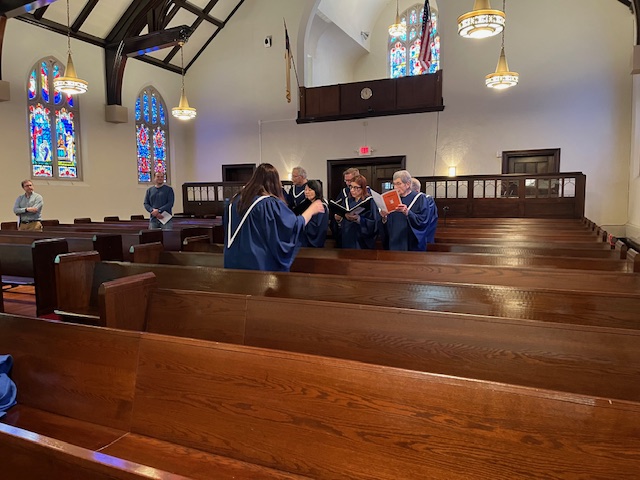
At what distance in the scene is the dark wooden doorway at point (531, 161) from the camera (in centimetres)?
1014

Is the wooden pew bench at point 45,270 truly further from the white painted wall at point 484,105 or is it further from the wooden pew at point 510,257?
the white painted wall at point 484,105

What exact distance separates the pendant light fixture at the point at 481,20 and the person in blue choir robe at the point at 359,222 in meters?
2.73

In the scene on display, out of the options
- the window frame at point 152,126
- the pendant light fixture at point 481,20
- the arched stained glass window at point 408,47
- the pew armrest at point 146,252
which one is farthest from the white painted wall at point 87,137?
the pendant light fixture at point 481,20

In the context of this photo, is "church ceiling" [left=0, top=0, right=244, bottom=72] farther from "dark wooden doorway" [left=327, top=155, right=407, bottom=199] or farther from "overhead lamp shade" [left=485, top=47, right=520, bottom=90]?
"overhead lamp shade" [left=485, top=47, right=520, bottom=90]

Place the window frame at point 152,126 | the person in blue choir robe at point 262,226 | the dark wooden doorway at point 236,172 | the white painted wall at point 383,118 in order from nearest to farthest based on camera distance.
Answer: the person in blue choir robe at point 262,226
the white painted wall at point 383,118
the window frame at point 152,126
the dark wooden doorway at point 236,172

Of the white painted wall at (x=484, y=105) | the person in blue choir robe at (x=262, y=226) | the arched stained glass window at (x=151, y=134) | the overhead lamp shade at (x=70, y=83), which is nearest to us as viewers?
the person in blue choir robe at (x=262, y=226)

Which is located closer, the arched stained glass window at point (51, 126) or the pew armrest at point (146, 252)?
the pew armrest at point (146, 252)

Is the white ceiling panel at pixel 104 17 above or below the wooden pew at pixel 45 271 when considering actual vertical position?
above

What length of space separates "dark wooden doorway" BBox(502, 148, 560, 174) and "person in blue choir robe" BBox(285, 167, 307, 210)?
693 centimetres

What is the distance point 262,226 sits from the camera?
280cm

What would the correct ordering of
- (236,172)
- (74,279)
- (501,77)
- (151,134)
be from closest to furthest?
(74,279)
(501,77)
(151,134)
(236,172)

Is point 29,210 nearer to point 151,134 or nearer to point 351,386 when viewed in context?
point 151,134

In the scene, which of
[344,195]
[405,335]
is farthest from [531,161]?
[405,335]

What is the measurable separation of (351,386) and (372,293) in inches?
46.9
